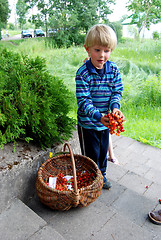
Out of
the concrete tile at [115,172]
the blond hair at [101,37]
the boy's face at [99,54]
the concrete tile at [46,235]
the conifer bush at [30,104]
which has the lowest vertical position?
the concrete tile at [115,172]

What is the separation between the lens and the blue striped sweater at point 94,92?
79.7 inches

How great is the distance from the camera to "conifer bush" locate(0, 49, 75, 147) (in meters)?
1.92

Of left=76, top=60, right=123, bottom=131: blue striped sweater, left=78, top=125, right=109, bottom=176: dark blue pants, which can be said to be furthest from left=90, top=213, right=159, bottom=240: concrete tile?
left=76, top=60, right=123, bottom=131: blue striped sweater

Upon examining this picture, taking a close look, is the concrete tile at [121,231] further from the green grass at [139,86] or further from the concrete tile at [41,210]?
the green grass at [139,86]

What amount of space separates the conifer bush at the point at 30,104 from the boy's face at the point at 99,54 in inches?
21.2

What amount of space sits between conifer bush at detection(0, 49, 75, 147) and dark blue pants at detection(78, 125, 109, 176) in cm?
20

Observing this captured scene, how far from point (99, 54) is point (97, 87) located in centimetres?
31

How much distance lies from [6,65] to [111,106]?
1.20 m

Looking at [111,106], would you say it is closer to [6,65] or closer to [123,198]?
[123,198]

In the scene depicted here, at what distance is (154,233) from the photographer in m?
1.73

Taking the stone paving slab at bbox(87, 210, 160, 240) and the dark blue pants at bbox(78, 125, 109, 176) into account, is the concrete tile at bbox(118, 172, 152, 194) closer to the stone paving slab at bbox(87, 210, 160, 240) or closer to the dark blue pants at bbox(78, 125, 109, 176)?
the dark blue pants at bbox(78, 125, 109, 176)

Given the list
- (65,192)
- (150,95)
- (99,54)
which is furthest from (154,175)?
(150,95)

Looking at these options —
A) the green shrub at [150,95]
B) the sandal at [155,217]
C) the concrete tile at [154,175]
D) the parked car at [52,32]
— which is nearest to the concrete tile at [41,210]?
the sandal at [155,217]

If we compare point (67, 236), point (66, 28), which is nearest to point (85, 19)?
point (66, 28)
